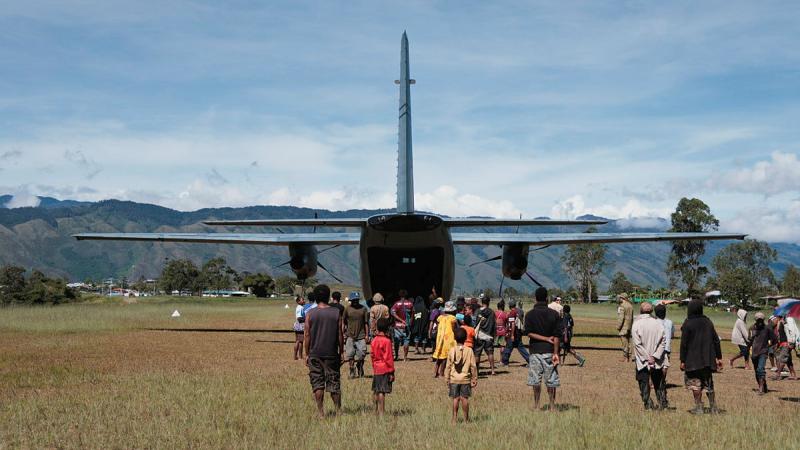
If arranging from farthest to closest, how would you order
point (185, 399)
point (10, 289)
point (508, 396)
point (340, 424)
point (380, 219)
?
point (10, 289), point (380, 219), point (508, 396), point (185, 399), point (340, 424)

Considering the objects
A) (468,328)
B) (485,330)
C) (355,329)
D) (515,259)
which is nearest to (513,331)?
(485,330)

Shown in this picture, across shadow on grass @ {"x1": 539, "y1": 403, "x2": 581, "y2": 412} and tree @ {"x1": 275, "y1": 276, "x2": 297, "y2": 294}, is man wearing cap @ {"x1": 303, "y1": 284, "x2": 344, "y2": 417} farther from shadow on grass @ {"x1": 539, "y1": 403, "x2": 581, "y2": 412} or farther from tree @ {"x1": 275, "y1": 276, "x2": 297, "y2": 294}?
tree @ {"x1": 275, "y1": 276, "x2": 297, "y2": 294}

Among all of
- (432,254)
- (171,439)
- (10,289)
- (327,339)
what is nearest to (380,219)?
(432,254)

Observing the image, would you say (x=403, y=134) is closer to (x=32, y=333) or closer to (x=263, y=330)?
(x=263, y=330)

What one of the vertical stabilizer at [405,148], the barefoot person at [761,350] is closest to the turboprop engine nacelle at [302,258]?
the vertical stabilizer at [405,148]

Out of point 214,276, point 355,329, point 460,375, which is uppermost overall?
point 355,329

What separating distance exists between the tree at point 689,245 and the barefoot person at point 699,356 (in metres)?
93.0

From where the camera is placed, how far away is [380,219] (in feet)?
76.2

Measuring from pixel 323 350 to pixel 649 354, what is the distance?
5213 millimetres

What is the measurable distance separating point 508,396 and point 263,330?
22.3m

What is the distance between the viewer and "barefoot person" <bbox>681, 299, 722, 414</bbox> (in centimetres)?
1202

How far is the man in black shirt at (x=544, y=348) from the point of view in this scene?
39.8ft

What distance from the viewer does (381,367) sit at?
1134 centimetres

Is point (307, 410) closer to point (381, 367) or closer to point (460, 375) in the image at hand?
point (381, 367)
